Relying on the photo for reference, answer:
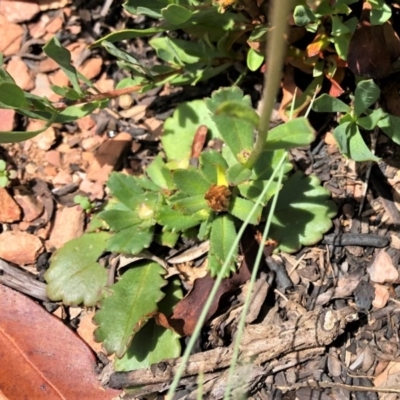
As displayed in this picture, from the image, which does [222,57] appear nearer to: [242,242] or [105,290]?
[242,242]

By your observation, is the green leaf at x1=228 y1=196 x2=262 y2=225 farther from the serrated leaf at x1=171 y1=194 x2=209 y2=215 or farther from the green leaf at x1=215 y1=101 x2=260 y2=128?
the green leaf at x1=215 y1=101 x2=260 y2=128

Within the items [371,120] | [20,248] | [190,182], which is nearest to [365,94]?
[371,120]

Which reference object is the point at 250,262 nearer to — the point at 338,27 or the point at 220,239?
the point at 220,239

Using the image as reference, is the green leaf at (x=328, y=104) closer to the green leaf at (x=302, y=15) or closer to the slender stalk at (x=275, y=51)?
the green leaf at (x=302, y=15)

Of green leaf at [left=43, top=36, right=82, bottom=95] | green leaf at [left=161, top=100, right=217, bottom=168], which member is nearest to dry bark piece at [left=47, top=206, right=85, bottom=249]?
green leaf at [left=161, top=100, right=217, bottom=168]

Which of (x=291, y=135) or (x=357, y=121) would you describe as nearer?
(x=291, y=135)

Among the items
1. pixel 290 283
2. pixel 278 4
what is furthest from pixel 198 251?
pixel 278 4
